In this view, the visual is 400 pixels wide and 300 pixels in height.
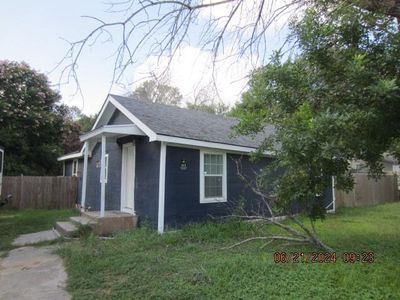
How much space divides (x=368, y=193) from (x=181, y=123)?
37.8 feet

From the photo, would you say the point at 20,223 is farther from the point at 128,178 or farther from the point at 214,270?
the point at 214,270

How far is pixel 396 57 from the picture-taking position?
14.4 ft

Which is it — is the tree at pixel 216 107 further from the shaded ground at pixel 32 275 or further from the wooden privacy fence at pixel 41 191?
the wooden privacy fence at pixel 41 191

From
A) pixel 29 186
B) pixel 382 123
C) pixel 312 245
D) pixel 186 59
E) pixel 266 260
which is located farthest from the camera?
pixel 29 186

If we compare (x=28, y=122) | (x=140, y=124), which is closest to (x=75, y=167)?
(x=28, y=122)

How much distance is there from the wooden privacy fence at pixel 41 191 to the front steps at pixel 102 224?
6617 millimetres

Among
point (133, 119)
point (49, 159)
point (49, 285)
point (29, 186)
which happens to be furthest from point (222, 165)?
point (49, 159)

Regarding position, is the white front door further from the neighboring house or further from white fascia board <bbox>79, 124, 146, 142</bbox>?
white fascia board <bbox>79, 124, 146, 142</bbox>

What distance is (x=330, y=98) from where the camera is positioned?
4.50 metres

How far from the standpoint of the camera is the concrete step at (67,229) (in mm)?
8625

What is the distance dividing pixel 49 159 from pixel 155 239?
47.4ft

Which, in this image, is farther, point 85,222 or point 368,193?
point 368,193

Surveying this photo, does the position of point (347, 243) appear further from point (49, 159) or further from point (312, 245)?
point (49, 159)

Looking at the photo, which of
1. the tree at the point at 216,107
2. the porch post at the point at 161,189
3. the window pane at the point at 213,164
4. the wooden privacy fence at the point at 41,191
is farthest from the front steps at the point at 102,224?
the wooden privacy fence at the point at 41,191
